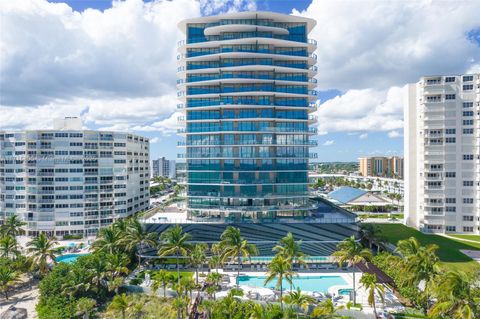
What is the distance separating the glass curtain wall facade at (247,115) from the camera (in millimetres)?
57562

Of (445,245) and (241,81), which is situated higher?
(241,81)

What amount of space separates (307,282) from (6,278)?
148 ft

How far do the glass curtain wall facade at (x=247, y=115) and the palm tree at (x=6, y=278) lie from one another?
29.0 metres

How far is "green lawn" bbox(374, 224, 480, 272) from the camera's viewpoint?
50.3m

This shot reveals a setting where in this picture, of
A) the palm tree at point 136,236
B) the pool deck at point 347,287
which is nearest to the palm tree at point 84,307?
the palm tree at point 136,236

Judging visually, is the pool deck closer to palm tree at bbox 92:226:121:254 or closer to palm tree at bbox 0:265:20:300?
palm tree at bbox 92:226:121:254

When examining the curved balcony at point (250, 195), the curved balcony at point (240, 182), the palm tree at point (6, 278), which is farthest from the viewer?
the curved balcony at point (240, 182)

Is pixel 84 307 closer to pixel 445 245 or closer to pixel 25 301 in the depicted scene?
pixel 25 301

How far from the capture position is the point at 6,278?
4362 centimetres

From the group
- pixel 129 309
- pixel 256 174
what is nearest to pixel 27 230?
pixel 129 309

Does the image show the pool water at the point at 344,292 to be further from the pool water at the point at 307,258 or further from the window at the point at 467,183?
the window at the point at 467,183

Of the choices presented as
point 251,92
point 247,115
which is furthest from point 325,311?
point 251,92

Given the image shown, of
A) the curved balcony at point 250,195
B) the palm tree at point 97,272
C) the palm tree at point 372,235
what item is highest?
the curved balcony at point 250,195

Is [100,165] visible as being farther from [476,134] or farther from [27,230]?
[476,134]
